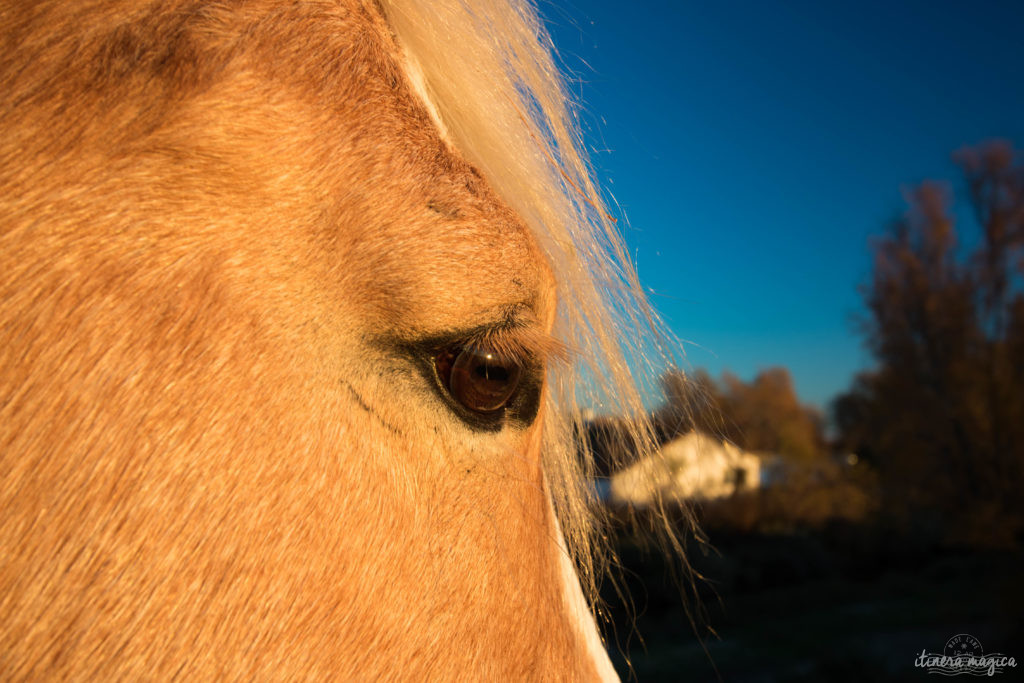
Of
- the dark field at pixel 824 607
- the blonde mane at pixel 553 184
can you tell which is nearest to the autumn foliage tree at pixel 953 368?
the dark field at pixel 824 607

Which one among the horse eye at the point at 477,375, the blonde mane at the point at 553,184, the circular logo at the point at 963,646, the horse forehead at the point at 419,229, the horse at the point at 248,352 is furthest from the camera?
the circular logo at the point at 963,646

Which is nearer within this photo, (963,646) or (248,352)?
(248,352)

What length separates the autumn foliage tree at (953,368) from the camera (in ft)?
32.0

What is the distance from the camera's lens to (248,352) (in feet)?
2.44

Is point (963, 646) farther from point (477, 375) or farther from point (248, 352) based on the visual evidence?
point (248, 352)

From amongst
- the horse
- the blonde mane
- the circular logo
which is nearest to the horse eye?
the horse

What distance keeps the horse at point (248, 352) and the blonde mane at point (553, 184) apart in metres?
0.15

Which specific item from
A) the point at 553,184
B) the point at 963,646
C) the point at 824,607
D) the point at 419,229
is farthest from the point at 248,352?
the point at 824,607

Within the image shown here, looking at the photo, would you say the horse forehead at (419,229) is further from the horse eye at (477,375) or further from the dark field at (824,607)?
the dark field at (824,607)

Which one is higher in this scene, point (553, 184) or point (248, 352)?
point (553, 184)

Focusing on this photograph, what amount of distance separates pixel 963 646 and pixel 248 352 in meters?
10.4

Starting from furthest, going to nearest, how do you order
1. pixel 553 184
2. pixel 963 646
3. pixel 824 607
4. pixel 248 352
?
pixel 824 607 → pixel 963 646 → pixel 553 184 → pixel 248 352

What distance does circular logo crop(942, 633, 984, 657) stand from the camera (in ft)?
24.0

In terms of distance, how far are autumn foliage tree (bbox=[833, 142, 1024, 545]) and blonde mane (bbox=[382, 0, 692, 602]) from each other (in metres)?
11.0
